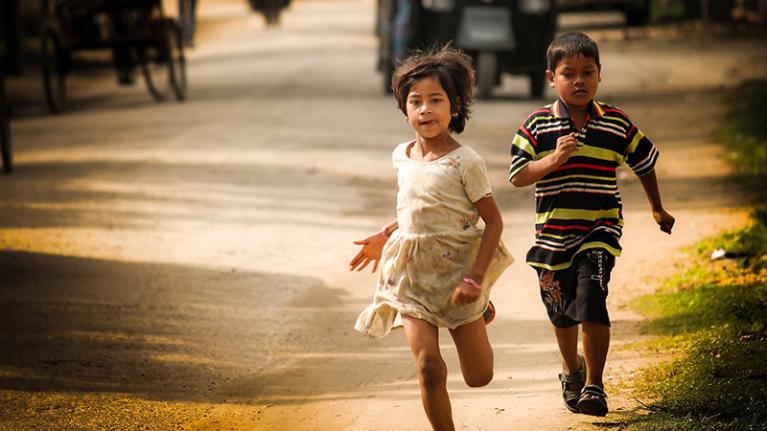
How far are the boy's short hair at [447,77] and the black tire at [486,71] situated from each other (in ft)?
38.1

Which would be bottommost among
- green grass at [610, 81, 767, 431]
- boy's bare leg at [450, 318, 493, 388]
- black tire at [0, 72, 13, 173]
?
black tire at [0, 72, 13, 173]

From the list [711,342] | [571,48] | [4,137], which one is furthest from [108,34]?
[571,48]

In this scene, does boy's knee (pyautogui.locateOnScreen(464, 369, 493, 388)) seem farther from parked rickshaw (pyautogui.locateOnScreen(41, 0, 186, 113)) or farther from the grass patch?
parked rickshaw (pyautogui.locateOnScreen(41, 0, 186, 113))

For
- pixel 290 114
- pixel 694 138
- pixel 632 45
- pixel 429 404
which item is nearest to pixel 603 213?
pixel 429 404

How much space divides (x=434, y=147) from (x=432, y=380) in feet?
2.86

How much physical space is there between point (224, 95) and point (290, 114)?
10.0 feet

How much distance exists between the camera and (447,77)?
448 cm

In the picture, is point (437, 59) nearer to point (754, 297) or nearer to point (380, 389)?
point (380, 389)

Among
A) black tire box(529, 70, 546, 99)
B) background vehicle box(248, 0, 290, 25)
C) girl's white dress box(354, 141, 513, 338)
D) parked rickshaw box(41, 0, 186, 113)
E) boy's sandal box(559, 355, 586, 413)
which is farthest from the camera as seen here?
background vehicle box(248, 0, 290, 25)

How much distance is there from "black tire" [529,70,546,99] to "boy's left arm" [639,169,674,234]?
12213mm

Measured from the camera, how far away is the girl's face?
175 inches

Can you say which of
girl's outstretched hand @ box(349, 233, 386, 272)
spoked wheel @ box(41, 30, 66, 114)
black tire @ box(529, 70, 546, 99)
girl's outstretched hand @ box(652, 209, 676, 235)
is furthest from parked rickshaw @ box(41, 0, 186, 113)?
girl's outstretched hand @ box(652, 209, 676, 235)

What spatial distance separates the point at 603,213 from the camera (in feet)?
15.8

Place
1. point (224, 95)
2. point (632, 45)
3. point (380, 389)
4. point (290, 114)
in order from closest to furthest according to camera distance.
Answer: point (380, 389) < point (290, 114) < point (224, 95) < point (632, 45)
